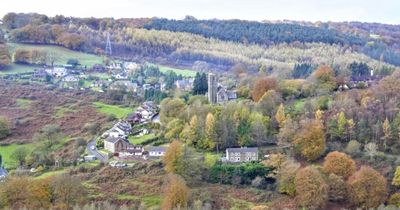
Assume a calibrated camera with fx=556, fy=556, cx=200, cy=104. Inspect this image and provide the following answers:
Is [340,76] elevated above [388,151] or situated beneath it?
elevated above

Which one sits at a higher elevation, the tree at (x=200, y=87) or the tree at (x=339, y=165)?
the tree at (x=200, y=87)

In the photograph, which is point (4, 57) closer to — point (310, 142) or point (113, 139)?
point (113, 139)

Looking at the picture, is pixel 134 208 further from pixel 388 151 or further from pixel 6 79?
pixel 6 79

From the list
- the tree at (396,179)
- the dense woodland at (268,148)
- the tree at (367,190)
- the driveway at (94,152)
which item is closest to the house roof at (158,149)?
the dense woodland at (268,148)

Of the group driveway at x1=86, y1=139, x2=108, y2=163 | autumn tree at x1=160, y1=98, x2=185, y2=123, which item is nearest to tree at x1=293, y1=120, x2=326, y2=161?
autumn tree at x1=160, y1=98, x2=185, y2=123

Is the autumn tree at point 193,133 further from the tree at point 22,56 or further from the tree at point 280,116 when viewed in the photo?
the tree at point 22,56

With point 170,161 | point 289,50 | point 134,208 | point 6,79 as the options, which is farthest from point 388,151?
point 289,50

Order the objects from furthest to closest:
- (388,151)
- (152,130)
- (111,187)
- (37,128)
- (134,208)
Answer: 1. (37,128)
2. (152,130)
3. (388,151)
4. (111,187)
5. (134,208)
